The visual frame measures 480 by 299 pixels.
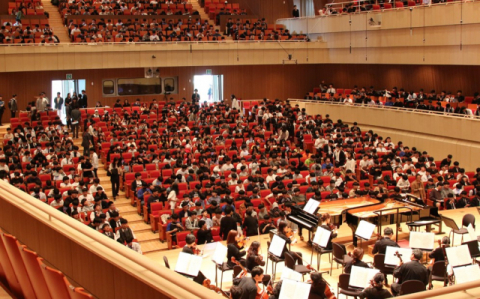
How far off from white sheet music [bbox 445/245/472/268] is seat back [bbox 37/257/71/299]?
19.0ft

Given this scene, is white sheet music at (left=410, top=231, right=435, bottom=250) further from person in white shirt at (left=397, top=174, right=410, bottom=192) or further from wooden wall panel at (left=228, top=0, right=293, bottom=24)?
wooden wall panel at (left=228, top=0, right=293, bottom=24)

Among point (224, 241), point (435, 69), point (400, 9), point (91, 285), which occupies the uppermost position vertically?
point (400, 9)

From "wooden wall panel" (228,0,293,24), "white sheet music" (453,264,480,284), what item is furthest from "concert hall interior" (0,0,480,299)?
"wooden wall panel" (228,0,293,24)

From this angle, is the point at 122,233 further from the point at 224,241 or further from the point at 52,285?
the point at 52,285

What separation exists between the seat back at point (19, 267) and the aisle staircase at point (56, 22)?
21994 mm

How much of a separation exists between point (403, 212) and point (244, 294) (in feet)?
18.8

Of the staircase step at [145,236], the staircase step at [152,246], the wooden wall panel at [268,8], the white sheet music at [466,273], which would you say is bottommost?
the staircase step at [152,246]

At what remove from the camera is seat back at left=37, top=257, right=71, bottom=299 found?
431cm

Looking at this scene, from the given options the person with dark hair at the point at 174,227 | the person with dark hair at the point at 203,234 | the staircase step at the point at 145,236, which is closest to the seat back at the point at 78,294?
the person with dark hair at the point at 203,234

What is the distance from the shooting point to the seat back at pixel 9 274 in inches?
210

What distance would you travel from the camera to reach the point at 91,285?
15.0 ft

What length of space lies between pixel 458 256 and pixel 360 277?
154cm

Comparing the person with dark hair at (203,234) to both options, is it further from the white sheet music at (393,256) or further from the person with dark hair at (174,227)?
the white sheet music at (393,256)

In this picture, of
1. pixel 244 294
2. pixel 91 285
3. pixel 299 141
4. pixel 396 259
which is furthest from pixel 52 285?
pixel 299 141
